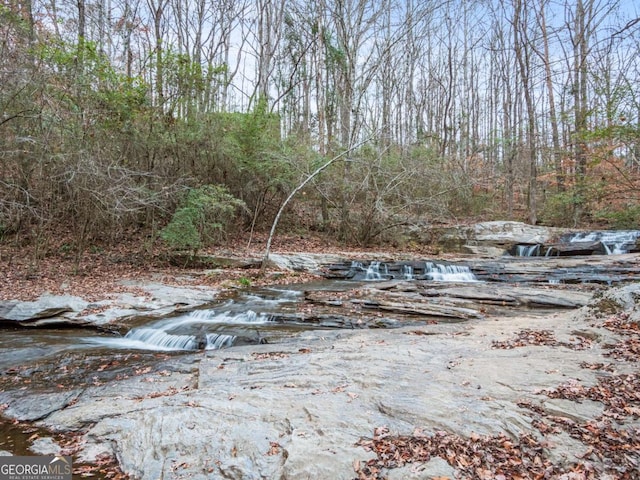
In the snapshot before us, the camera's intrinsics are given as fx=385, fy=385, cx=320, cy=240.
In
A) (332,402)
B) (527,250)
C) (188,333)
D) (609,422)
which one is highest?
(527,250)

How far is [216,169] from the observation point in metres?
13.7

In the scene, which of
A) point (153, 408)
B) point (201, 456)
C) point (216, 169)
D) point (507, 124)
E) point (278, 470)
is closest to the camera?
point (278, 470)

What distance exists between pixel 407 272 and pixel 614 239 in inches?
303

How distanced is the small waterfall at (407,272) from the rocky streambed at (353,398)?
14.4 feet

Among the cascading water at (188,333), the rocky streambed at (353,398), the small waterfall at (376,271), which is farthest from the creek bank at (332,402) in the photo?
the small waterfall at (376,271)

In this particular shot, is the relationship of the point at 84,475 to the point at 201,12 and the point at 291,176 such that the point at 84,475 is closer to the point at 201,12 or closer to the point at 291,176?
the point at 291,176

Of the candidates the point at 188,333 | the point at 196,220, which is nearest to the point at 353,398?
the point at 188,333

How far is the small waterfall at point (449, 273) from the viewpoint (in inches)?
431

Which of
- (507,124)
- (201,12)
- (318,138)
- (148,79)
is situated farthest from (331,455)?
(507,124)

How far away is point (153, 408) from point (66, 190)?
8.37m

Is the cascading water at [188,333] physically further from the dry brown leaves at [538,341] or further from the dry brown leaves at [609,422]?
the dry brown leaves at [609,422]

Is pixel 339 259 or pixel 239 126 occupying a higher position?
pixel 239 126

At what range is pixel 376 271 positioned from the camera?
11805mm

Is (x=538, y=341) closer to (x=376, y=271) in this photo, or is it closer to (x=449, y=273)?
(x=449, y=273)
